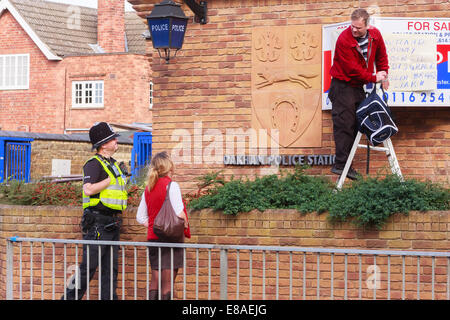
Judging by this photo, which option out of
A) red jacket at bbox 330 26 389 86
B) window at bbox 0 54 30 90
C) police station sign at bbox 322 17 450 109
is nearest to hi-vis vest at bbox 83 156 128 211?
red jacket at bbox 330 26 389 86

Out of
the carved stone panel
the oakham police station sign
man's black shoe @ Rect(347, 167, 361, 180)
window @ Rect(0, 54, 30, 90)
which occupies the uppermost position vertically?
window @ Rect(0, 54, 30, 90)

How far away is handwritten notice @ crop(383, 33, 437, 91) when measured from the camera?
31.1 feet

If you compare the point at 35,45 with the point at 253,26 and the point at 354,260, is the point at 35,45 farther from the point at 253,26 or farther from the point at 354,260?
the point at 354,260

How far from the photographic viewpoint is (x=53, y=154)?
81.1 feet

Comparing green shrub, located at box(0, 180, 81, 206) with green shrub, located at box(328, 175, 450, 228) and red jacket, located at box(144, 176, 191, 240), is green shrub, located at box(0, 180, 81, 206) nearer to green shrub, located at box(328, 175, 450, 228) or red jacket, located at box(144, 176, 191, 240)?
red jacket, located at box(144, 176, 191, 240)

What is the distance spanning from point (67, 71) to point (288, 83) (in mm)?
27978

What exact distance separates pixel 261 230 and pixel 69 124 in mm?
29153

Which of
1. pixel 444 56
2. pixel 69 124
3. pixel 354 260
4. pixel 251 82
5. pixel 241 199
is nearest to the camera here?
pixel 354 260

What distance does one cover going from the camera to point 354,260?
787 cm

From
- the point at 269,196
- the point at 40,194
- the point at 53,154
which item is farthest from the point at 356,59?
the point at 53,154

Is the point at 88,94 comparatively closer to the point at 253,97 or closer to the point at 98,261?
the point at 253,97

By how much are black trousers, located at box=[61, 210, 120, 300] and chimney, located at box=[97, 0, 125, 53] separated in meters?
31.9

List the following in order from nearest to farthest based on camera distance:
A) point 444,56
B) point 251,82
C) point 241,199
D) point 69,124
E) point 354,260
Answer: point 354,260, point 241,199, point 444,56, point 251,82, point 69,124

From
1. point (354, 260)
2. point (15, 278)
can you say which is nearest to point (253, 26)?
point (354, 260)
